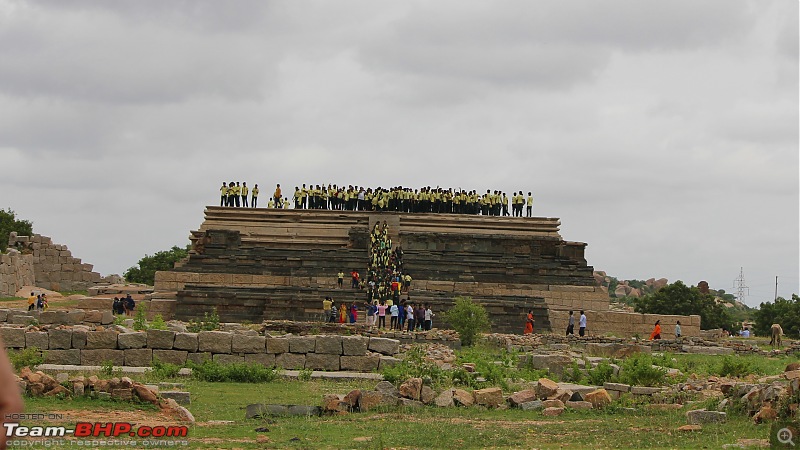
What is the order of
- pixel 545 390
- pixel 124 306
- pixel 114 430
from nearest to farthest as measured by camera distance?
pixel 114 430 → pixel 545 390 → pixel 124 306

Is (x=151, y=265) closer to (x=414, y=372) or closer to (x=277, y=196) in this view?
(x=277, y=196)

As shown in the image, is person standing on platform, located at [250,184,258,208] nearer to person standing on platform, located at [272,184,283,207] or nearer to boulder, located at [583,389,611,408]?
person standing on platform, located at [272,184,283,207]

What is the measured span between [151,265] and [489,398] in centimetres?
5625

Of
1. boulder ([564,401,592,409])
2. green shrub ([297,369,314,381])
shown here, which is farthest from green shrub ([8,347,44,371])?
boulder ([564,401,592,409])

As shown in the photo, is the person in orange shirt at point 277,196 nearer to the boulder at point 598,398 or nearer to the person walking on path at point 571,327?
the person walking on path at point 571,327

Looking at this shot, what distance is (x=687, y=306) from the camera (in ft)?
177

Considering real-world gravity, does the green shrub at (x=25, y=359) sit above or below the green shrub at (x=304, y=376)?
above

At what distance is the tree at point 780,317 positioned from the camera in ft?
161

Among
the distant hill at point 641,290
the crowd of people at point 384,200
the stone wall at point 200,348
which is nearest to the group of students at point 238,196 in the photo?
the crowd of people at point 384,200

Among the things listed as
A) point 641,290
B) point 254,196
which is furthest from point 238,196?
point 641,290

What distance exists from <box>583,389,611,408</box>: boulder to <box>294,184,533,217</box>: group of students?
30919 millimetres

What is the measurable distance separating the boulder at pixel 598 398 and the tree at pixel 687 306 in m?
39.2

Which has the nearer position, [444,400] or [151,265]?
[444,400]

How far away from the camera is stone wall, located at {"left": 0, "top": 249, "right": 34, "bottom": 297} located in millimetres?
46719
